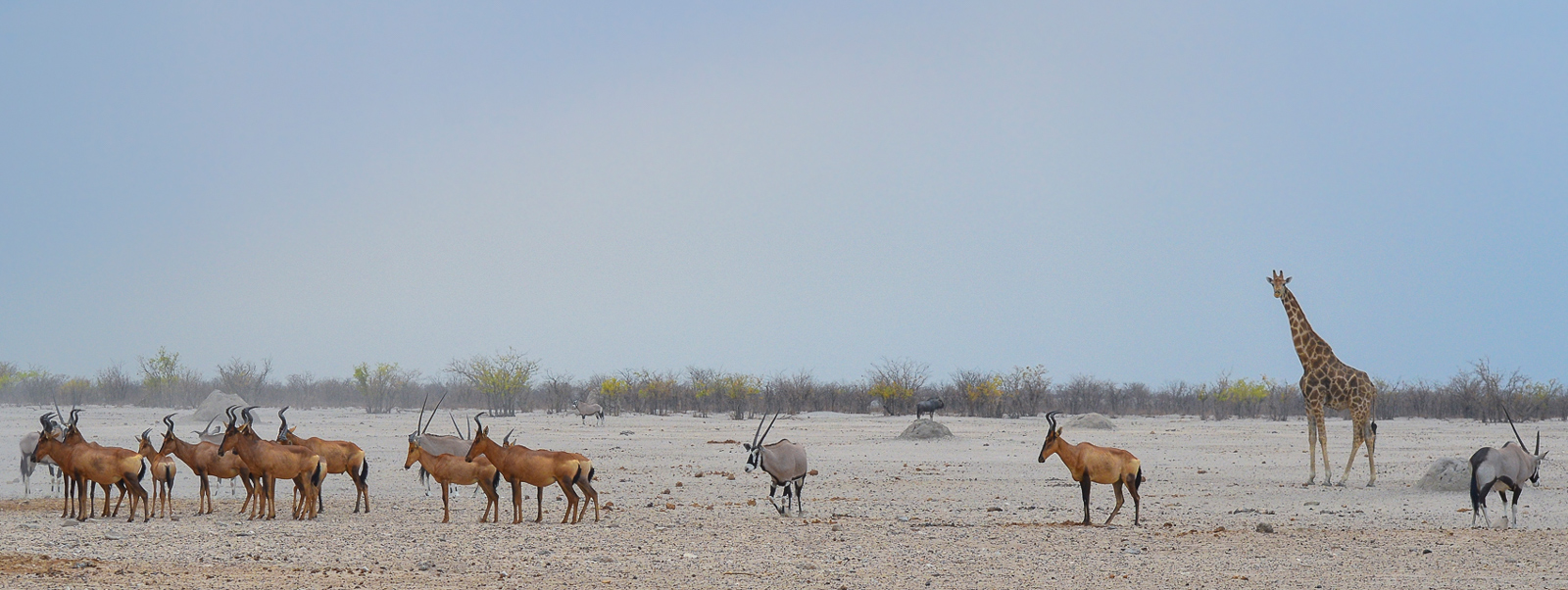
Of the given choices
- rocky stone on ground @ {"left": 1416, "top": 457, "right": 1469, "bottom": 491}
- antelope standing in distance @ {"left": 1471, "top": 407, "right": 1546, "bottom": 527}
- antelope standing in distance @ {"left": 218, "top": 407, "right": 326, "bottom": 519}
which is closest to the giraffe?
rocky stone on ground @ {"left": 1416, "top": 457, "right": 1469, "bottom": 491}

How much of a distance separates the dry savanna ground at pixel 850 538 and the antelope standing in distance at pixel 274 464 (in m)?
0.43

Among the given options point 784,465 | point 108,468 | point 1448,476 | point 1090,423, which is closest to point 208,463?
point 108,468

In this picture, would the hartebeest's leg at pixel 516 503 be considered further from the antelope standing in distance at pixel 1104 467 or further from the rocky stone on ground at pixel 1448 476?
the rocky stone on ground at pixel 1448 476

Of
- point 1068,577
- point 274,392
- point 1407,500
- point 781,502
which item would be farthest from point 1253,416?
point 274,392

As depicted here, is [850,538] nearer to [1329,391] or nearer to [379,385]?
[1329,391]

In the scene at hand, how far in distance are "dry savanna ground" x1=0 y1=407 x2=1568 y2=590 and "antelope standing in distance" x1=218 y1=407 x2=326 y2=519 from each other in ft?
1.41

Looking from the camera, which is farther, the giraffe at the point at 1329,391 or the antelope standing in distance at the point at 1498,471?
the giraffe at the point at 1329,391

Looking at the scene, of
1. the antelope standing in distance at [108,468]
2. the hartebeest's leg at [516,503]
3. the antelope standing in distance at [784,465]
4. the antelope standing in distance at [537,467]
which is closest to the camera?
the antelope standing in distance at [108,468]

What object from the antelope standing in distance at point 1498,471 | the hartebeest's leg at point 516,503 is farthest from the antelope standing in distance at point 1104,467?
the hartebeest's leg at point 516,503

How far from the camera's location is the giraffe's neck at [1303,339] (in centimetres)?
2109

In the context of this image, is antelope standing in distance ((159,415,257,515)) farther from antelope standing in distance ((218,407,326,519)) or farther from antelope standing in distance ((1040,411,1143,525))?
antelope standing in distance ((1040,411,1143,525))

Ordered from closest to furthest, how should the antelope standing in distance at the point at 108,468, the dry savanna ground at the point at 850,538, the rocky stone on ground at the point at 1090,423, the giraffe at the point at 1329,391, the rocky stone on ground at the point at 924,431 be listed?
the dry savanna ground at the point at 850,538
the antelope standing in distance at the point at 108,468
the giraffe at the point at 1329,391
the rocky stone on ground at the point at 924,431
the rocky stone on ground at the point at 1090,423

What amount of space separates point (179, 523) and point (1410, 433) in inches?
1289

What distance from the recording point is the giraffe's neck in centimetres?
2109
